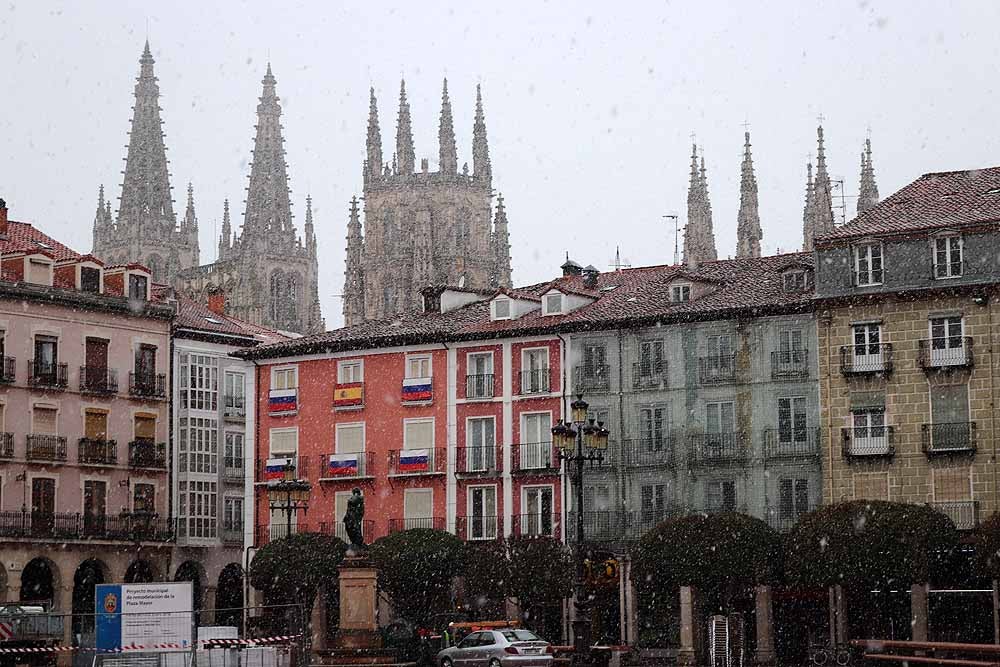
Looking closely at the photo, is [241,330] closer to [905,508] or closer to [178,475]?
[178,475]

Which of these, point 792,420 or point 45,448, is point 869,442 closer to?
point 792,420

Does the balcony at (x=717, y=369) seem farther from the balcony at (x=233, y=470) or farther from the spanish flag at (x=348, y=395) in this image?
the balcony at (x=233, y=470)

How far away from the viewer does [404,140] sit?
6147 inches

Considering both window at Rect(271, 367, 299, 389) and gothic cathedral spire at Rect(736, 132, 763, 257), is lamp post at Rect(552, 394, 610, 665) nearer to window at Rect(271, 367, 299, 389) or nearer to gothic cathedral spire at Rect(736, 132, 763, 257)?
window at Rect(271, 367, 299, 389)

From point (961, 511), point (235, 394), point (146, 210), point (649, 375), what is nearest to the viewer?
point (961, 511)

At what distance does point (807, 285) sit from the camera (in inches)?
2473

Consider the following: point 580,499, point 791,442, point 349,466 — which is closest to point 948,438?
point 791,442

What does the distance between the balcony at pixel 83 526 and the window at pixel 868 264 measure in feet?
81.3

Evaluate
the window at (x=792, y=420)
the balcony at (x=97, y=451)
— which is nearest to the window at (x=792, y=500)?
the window at (x=792, y=420)

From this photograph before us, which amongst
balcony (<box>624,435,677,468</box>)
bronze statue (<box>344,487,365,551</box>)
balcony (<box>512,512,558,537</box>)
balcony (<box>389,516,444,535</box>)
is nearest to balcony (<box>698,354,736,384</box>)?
balcony (<box>624,435,677,468</box>)

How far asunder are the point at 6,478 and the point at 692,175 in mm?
54043

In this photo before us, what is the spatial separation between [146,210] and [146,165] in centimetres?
471

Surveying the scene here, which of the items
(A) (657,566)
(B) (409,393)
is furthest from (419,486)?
(A) (657,566)

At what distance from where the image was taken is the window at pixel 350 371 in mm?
68812
